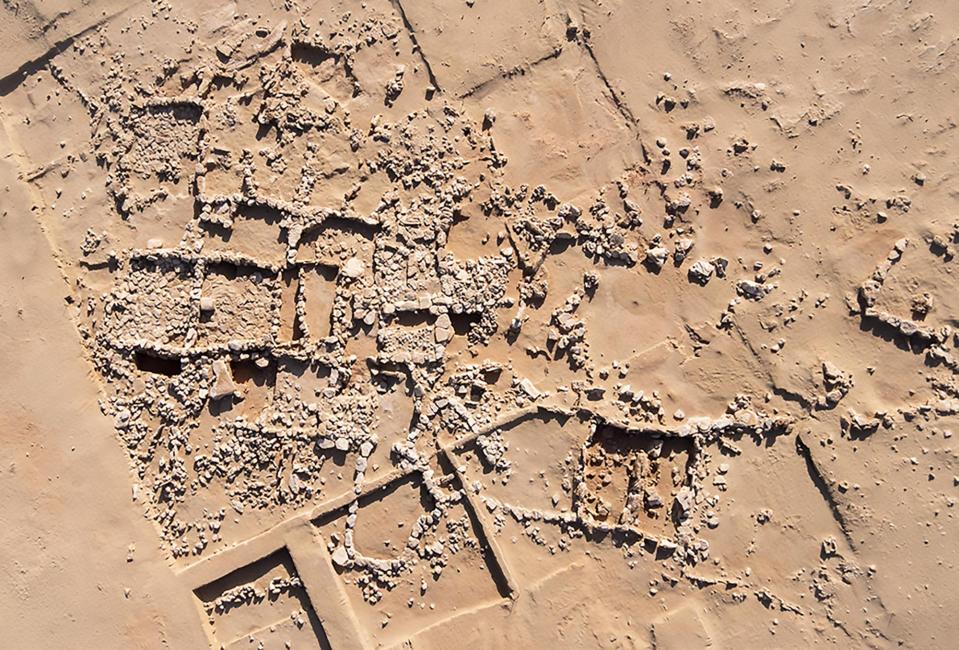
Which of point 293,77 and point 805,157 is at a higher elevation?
point 293,77

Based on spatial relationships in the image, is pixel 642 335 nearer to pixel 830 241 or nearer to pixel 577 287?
pixel 577 287

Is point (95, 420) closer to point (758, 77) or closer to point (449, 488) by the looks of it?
point (449, 488)

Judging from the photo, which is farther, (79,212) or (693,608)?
(79,212)

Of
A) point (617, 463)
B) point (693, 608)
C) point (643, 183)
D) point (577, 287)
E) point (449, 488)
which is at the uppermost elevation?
point (643, 183)

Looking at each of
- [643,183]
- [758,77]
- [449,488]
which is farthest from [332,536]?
[758,77]

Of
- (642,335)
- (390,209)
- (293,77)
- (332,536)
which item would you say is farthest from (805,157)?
(332,536)

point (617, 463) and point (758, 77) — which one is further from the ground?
point (758, 77)
